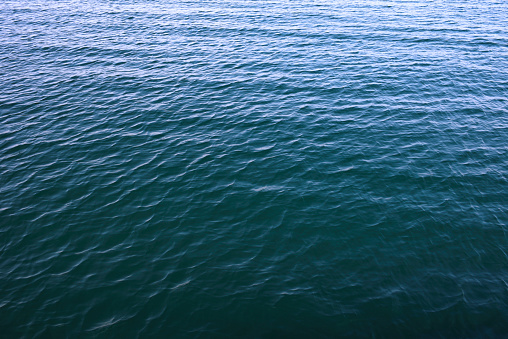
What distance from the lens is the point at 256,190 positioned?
26219 millimetres

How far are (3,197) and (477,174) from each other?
3469 centimetres

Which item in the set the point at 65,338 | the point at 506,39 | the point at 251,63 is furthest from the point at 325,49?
the point at 65,338

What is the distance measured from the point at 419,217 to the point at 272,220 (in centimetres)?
959

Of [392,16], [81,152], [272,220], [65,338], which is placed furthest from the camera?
[392,16]

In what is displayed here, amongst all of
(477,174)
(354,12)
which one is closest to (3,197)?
(477,174)

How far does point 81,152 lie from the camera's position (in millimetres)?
30625

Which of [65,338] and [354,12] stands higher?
[354,12]

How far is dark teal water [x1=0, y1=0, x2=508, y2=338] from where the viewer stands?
737 inches

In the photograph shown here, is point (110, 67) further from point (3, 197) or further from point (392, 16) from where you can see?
point (392, 16)

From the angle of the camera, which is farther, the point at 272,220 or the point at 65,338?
the point at 272,220

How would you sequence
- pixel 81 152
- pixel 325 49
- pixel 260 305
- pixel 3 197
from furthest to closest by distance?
1. pixel 325 49
2. pixel 81 152
3. pixel 3 197
4. pixel 260 305

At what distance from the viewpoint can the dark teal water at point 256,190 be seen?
18.7 meters

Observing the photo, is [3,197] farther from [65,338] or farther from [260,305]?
[260,305]

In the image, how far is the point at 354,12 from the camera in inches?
2616
